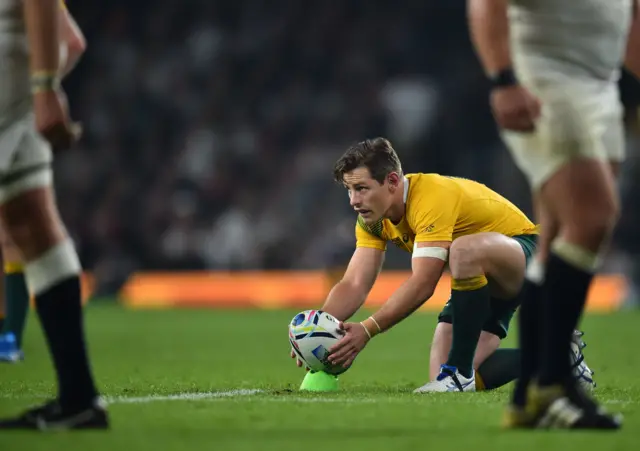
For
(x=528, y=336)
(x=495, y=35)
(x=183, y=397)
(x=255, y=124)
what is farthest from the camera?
(x=255, y=124)

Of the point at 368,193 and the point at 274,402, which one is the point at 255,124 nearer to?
the point at 368,193

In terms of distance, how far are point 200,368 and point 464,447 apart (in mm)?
4694

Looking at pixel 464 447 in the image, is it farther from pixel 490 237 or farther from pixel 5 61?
pixel 490 237

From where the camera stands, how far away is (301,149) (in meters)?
21.7

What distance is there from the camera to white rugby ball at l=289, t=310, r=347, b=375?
5.96m

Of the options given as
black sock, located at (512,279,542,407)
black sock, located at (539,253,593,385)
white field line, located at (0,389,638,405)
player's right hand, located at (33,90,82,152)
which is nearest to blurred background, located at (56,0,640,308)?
white field line, located at (0,389,638,405)

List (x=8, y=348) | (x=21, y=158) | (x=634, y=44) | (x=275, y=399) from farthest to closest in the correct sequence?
(x=8, y=348) < (x=275, y=399) < (x=634, y=44) < (x=21, y=158)

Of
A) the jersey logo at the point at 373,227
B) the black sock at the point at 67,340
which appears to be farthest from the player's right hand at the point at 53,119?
the jersey logo at the point at 373,227

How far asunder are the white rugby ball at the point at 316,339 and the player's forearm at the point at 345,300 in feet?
0.85

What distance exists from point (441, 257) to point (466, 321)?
1.09 feet

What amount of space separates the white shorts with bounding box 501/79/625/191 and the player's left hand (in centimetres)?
194

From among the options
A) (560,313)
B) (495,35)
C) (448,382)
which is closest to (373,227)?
(448,382)

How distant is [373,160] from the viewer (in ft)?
19.7

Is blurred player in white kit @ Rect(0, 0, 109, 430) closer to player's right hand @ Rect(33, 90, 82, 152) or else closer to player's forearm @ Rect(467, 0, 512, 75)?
player's right hand @ Rect(33, 90, 82, 152)
